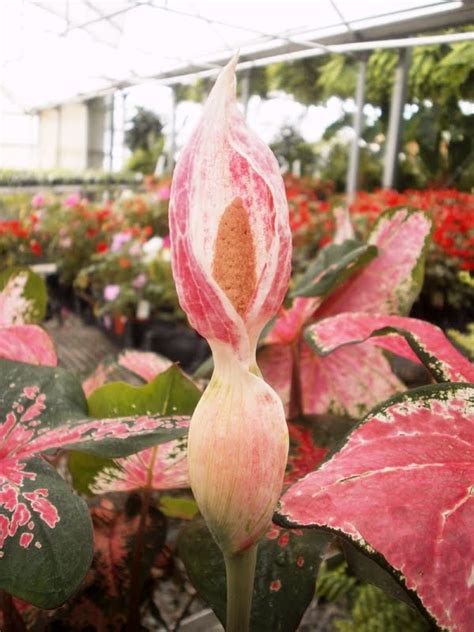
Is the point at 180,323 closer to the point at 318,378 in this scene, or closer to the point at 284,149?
the point at 318,378

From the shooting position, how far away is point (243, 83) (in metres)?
8.00

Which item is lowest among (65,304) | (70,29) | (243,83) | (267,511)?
(65,304)

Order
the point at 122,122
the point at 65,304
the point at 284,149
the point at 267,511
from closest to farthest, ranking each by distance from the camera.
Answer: the point at 267,511, the point at 65,304, the point at 284,149, the point at 122,122

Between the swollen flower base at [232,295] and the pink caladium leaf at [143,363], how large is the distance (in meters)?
0.33

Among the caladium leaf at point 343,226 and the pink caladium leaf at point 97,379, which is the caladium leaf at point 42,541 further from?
the caladium leaf at point 343,226

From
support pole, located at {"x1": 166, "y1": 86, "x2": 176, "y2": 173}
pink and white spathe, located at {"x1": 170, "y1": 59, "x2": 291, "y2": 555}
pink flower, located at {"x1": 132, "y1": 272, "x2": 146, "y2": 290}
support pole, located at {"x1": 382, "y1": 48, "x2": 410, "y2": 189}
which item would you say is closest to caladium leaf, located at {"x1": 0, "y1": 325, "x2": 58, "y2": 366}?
pink and white spathe, located at {"x1": 170, "y1": 59, "x2": 291, "y2": 555}

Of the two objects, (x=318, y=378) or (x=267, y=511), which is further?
(x=318, y=378)

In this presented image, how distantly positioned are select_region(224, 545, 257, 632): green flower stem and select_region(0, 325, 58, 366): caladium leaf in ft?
0.96

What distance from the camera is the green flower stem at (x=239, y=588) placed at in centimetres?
34

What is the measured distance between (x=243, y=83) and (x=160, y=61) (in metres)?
2.33

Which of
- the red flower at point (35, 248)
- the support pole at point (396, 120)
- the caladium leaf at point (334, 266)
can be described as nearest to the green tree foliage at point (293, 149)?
the support pole at point (396, 120)

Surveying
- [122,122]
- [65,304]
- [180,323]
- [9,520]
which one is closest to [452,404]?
[9,520]

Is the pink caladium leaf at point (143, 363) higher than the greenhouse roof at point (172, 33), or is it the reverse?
the greenhouse roof at point (172, 33)

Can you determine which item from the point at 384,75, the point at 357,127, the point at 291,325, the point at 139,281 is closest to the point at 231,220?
the point at 291,325
